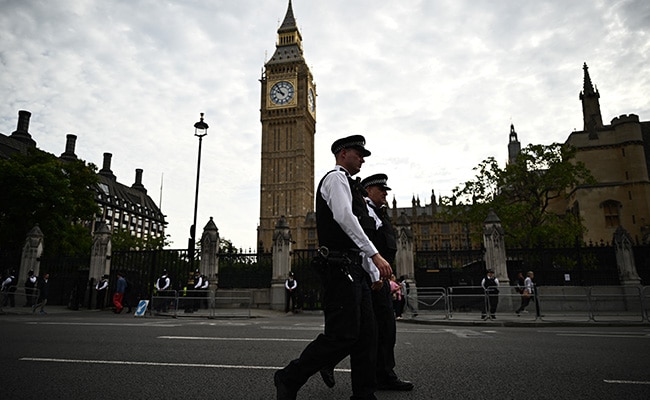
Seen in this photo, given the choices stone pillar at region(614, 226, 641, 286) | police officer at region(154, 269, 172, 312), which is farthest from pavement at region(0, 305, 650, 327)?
stone pillar at region(614, 226, 641, 286)

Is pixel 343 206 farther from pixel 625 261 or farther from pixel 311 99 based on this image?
pixel 311 99

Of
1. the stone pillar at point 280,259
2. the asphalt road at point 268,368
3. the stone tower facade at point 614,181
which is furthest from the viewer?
the stone tower facade at point 614,181

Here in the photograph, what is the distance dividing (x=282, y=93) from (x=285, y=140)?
9464 mm

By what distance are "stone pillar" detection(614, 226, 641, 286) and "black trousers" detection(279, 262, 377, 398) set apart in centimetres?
1891

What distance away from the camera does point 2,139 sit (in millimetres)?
56719

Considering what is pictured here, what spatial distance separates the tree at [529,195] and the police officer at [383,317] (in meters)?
22.9

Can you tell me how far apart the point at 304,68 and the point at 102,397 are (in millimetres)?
85608

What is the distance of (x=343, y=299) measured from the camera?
2.93 meters

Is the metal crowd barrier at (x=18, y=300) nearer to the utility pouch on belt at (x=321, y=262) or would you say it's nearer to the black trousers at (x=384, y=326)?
the black trousers at (x=384, y=326)

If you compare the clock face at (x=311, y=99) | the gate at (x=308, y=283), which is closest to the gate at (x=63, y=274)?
the gate at (x=308, y=283)

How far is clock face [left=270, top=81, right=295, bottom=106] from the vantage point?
83.6m

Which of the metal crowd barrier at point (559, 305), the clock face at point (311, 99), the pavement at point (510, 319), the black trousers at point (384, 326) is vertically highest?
the clock face at point (311, 99)

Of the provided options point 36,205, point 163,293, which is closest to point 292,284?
point 163,293

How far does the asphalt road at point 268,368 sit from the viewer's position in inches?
130
